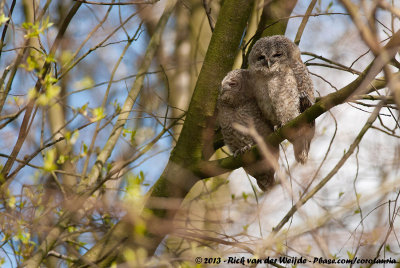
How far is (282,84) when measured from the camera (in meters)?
4.01

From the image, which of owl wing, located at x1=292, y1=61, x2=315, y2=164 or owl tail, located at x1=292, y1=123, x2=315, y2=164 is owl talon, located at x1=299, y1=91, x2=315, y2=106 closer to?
owl wing, located at x1=292, y1=61, x2=315, y2=164

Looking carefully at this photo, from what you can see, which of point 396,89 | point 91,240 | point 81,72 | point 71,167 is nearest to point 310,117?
point 396,89

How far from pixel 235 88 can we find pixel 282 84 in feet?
1.37

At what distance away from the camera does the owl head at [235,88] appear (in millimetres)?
4059

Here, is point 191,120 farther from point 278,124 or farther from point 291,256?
point 291,256

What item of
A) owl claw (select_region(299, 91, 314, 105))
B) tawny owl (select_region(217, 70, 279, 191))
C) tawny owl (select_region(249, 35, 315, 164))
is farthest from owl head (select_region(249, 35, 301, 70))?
owl claw (select_region(299, 91, 314, 105))

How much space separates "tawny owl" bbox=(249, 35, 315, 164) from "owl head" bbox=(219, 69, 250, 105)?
0.10 metres

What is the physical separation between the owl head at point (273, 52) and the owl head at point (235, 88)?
5.9 inches

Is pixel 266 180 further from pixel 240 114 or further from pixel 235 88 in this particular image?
pixel 235 88

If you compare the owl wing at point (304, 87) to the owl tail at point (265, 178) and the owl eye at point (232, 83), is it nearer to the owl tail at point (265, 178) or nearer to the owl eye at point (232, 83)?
the owl eye at point (232, 83)

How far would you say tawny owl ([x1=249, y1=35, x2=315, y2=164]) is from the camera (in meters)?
3.96

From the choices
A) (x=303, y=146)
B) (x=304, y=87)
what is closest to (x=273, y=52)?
(x=304, y=87)

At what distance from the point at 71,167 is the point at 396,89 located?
154 inches

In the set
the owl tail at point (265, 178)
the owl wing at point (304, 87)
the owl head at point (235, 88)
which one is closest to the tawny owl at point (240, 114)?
the owl head at point (235, 88)
